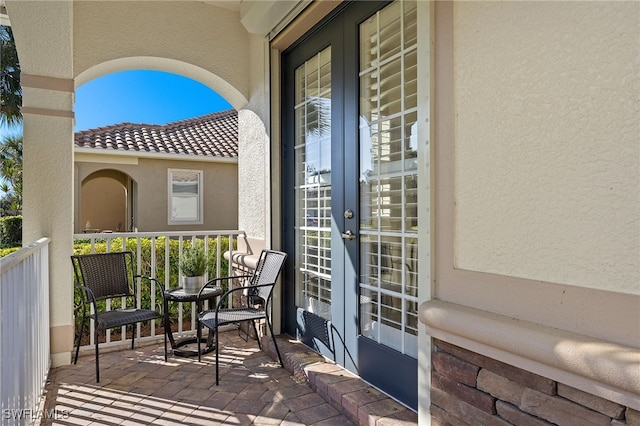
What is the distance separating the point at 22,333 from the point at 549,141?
2.73m

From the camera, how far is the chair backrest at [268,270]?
3441mm

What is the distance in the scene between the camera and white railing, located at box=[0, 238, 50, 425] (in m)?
1.68

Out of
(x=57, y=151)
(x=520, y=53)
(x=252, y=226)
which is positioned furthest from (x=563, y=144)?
(x=57, y=151)

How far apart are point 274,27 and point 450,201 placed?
2738mm

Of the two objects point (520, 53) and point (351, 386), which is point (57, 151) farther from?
point (520, 53)

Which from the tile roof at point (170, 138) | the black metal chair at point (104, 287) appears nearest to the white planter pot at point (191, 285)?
the black metal chair at point (104, 287)

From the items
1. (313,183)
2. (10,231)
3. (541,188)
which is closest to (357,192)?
(313,183)

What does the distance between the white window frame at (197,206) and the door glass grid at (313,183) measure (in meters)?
6.97

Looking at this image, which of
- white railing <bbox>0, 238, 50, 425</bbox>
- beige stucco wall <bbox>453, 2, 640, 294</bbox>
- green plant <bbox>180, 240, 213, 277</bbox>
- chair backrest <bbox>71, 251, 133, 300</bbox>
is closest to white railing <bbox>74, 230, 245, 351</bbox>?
chair backrest <bbox>71, 251, 133, 300</bbox>

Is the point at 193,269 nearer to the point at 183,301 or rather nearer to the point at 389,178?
the point at 183,301

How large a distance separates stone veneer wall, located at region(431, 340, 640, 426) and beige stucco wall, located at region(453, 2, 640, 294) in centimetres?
39

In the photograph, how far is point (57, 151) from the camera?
338 centimetres

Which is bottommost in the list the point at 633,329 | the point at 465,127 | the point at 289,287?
the point at 289,287

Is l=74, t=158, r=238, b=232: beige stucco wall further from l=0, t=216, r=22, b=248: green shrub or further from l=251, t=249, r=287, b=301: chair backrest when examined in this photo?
l=251, t=249, r=287, b=301: chair backrest
